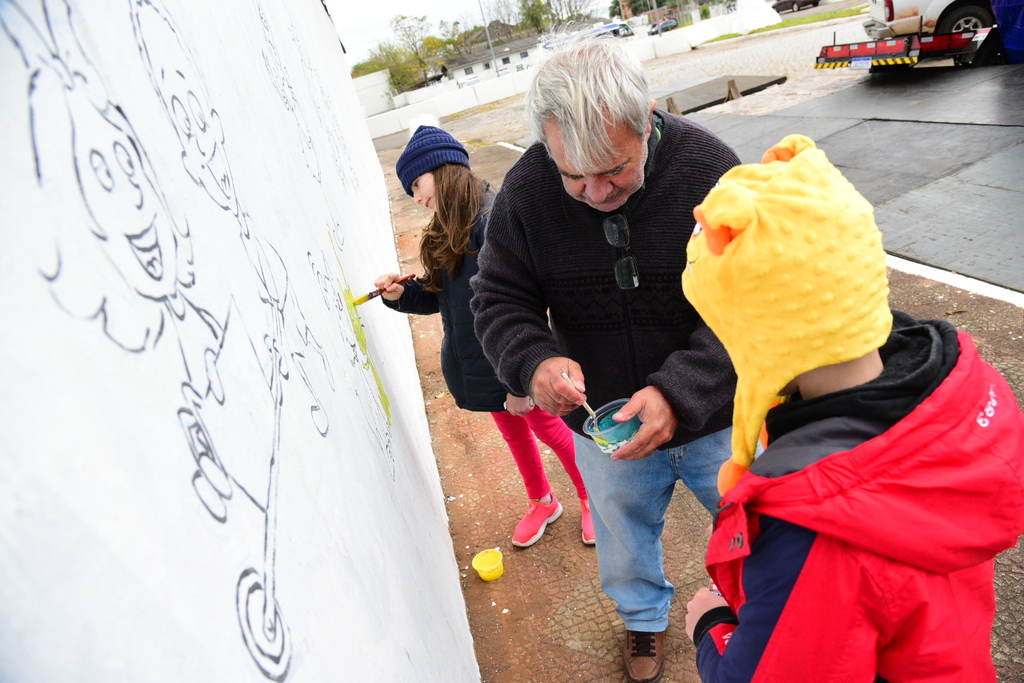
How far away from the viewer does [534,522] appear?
3.13m

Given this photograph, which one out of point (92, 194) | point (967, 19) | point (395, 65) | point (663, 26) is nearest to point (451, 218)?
point (92, 194)

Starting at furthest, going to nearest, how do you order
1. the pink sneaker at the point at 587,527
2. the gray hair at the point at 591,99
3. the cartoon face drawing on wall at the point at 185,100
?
1. the pink sneaker at the point at 587,527
2. the gray hair at the point at 591,99
3. the cartoon face drawing on wall at the point at 185,100

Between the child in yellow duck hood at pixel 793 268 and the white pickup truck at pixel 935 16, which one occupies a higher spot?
the child in yellow duck hood at pixel 793 268

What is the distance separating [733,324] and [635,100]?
2.20ft

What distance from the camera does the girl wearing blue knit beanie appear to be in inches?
96.5

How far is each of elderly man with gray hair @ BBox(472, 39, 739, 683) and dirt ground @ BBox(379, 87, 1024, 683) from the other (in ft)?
1.85

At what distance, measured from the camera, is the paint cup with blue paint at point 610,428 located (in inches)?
67.5

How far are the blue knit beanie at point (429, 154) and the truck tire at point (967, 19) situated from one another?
10.4 meters

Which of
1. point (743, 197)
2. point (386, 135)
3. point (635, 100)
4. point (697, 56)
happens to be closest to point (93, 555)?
point (743, 197)

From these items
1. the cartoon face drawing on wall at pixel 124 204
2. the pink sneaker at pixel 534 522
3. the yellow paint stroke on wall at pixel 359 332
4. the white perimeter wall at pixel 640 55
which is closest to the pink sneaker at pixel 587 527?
the pink sneaker at pixel 534 522

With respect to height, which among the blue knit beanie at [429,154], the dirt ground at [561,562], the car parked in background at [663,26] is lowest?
the dirt ground at [561,562]

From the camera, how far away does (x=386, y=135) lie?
31.3m

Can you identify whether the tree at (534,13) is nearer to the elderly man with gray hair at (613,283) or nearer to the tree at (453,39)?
the tree at (453,39)

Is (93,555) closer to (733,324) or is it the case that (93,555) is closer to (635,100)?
(733,324)
